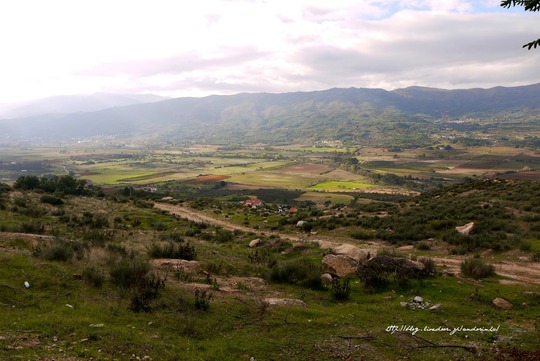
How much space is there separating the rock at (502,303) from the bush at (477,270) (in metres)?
3.01

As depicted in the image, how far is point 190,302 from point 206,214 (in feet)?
119

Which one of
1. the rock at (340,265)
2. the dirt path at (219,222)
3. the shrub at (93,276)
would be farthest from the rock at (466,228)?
the shrub at (93,276)

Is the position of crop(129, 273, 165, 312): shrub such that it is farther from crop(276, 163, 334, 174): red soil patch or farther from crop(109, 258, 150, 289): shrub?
crop(276, 163, 334, 174): red soil patch

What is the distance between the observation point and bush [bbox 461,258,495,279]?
15.2m

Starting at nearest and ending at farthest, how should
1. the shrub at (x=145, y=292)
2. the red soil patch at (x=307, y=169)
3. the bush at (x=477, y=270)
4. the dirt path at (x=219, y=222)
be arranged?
1. the shrub at (x=145, y=292)
2. the bush at (x=477, y=270)
3. the dirt path at (x=219, y=222)
4. the red soil patch at (x=307, y=169)

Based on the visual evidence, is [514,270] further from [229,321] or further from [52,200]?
[52,200]

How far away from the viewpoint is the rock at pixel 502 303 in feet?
39.0

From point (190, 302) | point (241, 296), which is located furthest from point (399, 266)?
point (190, 302)

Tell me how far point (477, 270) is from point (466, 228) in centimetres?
1039

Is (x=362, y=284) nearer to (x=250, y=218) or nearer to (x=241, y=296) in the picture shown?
(x=241, y=296)

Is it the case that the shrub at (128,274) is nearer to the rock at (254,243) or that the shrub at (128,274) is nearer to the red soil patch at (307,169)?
the rock at (254,243)

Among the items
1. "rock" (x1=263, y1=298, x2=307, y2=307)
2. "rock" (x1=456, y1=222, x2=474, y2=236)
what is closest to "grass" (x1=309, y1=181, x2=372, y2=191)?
"rock" (x1=456, y1=222, x2=474, y2=236)

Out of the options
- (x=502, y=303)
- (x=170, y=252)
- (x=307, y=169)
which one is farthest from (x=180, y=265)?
(x=307, y=169)

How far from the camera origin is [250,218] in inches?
1697
